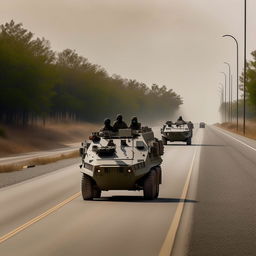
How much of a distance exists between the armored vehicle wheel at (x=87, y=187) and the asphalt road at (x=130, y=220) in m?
0.27

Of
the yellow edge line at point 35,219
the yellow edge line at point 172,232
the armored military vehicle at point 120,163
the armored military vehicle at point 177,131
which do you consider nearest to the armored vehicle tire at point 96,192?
the armored military vehicle at point 120,163

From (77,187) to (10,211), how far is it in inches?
248

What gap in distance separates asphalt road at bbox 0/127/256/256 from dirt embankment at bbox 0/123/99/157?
141ft

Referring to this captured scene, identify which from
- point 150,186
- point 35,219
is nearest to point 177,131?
point 150,186

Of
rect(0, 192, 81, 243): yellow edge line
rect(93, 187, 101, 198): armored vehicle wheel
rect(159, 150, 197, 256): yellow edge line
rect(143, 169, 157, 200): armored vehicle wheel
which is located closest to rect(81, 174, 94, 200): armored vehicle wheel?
rect(93, 187, 101, 198): armored vehicle wheel

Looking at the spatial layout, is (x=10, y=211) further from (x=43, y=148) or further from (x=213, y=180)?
(x=43, y=148)

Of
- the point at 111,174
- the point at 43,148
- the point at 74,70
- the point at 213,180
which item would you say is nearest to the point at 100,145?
the point at 111,174

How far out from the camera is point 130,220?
1515cm

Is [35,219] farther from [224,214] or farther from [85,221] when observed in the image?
[224,214]

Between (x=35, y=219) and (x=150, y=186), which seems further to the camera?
(x=150, y=186)

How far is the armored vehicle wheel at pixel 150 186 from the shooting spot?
18.5 meters

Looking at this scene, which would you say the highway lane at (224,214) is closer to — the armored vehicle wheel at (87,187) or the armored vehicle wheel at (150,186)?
the armored vehicle wheel at (150,186)

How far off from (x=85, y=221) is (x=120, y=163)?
354 centimetres

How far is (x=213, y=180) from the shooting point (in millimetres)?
25156
